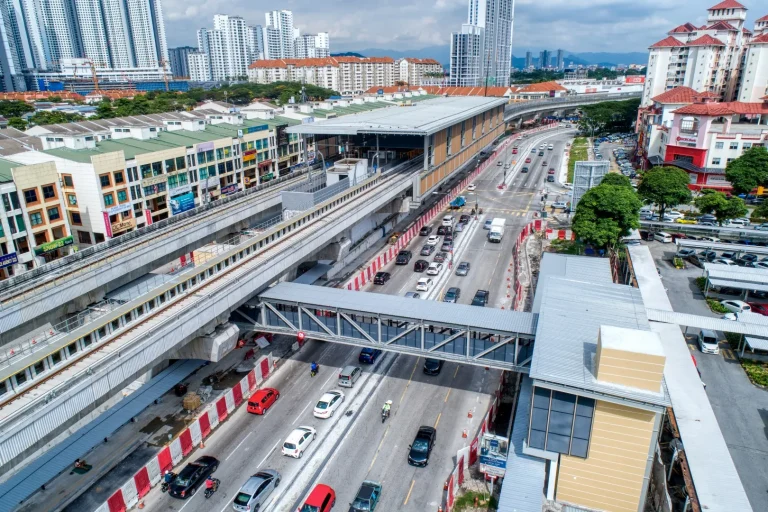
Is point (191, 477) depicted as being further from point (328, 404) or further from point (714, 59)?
point (714, 59)

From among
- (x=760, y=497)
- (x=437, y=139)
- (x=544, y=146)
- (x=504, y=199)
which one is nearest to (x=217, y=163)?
(x=437, y=139)

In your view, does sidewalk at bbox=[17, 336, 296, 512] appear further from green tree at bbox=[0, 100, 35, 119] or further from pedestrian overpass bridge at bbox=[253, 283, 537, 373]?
green tree at bbox=[0, 100, 35, 119]

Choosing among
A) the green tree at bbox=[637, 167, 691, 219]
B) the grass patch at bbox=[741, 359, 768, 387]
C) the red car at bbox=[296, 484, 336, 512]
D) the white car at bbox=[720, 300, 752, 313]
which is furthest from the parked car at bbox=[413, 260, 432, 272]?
the green tree at bbox=[637, 167, 691, 219]

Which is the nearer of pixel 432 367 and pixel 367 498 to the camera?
pixel 367 498

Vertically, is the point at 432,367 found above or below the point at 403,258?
below

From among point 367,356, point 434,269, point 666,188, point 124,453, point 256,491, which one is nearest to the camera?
point 256,491

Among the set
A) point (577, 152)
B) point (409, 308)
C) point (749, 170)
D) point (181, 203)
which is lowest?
point (577, 152)

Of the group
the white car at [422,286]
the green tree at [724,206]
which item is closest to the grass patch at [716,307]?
the green tree at [724,206]

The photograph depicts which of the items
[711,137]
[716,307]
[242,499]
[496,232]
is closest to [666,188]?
[496,232]
